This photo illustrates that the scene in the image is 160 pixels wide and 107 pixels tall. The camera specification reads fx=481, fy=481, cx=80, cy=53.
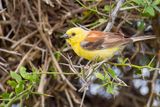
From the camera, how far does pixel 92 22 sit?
80.7 inches

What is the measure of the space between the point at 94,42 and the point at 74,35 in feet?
0.29

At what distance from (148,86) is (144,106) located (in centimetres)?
10

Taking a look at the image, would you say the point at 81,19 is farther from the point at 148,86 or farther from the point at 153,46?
the point at 148,86

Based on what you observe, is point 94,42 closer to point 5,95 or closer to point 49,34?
A: point 49,34

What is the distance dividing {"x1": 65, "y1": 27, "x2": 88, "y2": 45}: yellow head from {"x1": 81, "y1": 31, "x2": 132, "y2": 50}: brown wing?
29 millimetres

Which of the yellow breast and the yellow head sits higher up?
the yellow head

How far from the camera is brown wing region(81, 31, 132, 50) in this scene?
1863 millimetres

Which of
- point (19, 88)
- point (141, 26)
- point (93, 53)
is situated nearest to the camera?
point (19, 88)

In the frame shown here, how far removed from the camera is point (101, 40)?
1912 mm

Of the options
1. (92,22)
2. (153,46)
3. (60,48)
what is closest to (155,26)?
(153,46)

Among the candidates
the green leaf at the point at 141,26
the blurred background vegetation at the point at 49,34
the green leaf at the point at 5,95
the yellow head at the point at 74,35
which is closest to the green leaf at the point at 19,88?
the green leaf at the point at 5,95

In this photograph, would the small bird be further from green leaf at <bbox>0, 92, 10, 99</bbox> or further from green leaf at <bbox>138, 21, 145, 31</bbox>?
green leaf at <bbox>0, 92, 10, 99</bbox>

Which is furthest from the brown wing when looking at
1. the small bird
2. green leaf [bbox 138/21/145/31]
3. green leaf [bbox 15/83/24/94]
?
green leaf [bbox 15/83/24/94]

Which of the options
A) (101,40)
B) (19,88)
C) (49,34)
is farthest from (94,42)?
(19,88)
